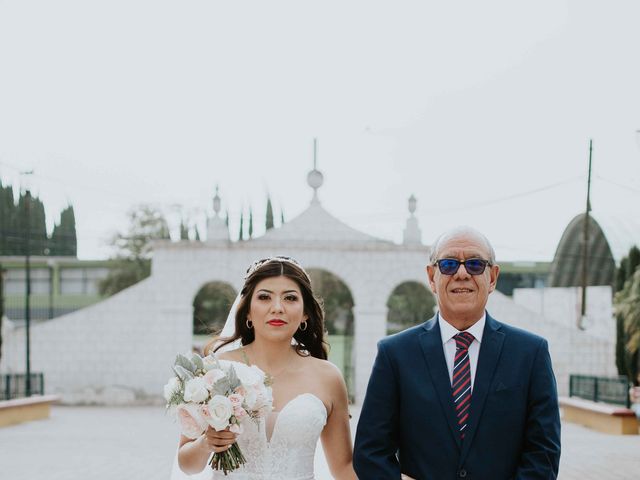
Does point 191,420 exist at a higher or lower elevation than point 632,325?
higher

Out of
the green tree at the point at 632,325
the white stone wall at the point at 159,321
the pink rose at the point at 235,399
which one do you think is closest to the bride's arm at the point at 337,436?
the pink rose at the point at 235,399

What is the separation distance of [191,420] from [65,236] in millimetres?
55503

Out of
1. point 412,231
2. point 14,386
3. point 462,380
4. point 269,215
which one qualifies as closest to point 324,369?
point 462,380

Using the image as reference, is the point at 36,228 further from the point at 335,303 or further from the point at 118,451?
the point at 118,451

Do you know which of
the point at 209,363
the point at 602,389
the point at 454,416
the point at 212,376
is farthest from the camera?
the point at 602,389

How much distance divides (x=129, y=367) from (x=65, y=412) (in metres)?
2.21

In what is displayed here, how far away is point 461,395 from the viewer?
374 cm

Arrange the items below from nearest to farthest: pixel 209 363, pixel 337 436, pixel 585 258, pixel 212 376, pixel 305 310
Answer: pixel 212 376 → pixel 209 363 → pixel 337 436 → pixel 305 310 → pixel 585 258

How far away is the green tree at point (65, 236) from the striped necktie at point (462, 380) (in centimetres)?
5291

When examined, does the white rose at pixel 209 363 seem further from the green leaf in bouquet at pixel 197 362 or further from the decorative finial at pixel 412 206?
the decorative finial at pixel 412 206

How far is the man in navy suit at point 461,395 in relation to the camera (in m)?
3.67

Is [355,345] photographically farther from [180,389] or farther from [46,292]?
[46,292]

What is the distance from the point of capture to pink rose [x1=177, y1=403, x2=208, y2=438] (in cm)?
390

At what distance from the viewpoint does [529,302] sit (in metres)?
34.2
